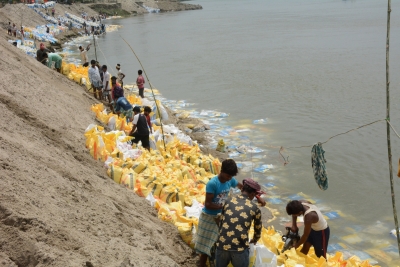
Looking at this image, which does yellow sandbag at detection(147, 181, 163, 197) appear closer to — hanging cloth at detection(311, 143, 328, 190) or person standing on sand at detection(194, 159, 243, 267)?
person standing on sand at detection(194, 159, 243, 267)

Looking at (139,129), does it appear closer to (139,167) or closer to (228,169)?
(139,167)

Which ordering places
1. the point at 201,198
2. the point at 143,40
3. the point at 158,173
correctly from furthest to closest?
the point at 143,40 < the point at 158,173 < the point at 201,198

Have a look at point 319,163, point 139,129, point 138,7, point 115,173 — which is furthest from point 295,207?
point 138,7

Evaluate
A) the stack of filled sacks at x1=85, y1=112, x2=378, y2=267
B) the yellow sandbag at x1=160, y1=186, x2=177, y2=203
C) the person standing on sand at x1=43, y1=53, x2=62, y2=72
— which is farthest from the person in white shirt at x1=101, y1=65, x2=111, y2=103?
the yellow sandbag at x1=160, y1=186, x2=177, y2=203

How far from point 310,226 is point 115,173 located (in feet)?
9.65

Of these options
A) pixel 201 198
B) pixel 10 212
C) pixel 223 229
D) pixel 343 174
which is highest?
pixel 10 212

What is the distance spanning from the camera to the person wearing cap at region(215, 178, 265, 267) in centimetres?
362

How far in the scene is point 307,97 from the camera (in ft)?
54.3

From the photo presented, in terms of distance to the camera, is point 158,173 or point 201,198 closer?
point 201,198

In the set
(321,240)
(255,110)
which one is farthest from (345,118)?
(321,240)

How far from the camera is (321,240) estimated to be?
4.34 m

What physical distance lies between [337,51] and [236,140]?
18304mm

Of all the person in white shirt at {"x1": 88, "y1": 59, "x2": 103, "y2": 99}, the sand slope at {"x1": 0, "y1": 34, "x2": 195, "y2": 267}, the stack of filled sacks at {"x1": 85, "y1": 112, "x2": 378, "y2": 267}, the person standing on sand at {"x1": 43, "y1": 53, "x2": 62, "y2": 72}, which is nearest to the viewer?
the sand slope at {"x1": 0, "y1": 34, "x2": 195, "y2": 267}

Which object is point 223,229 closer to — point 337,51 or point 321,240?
point 321,240
